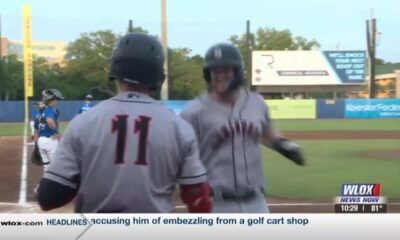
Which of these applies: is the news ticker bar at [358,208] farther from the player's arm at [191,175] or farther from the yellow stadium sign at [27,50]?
the yellow stadium sign at [27,50]

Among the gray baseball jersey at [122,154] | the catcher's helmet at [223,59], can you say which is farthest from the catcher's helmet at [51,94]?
the catcher's helmet at [223,59]

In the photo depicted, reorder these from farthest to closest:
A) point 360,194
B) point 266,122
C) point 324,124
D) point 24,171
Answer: point 324,124 < point 24,171 < point 266,122 < point 360,194

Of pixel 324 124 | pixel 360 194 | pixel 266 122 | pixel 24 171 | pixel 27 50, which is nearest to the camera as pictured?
pixel 27 50

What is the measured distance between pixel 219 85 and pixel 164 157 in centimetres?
48

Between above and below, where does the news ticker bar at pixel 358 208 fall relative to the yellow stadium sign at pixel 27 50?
below

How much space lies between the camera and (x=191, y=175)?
146 centimetres

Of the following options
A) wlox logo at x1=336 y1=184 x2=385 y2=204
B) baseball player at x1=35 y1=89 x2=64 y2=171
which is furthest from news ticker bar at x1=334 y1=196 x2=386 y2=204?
baseball player at x1=35 y1=89 x2=64 y2=171

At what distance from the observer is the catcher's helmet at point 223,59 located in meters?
1.68

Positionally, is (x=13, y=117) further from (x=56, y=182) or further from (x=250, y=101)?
(x=250, y=101)

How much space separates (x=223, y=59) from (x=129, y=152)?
0.51 meters

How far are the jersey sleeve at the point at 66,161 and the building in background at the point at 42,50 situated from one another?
235 millimetres

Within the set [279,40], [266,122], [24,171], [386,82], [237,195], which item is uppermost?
[279,40]

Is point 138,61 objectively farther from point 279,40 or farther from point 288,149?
point 288,149

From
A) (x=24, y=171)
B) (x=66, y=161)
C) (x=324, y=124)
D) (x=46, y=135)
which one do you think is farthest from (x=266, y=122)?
(x=324, y=124)
